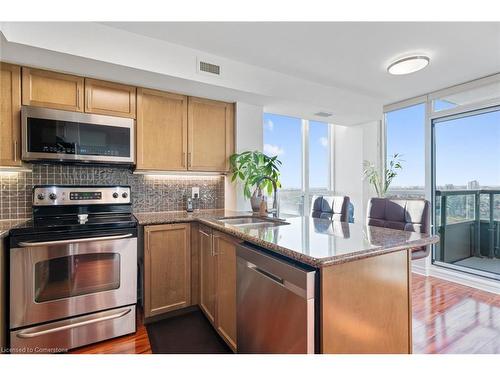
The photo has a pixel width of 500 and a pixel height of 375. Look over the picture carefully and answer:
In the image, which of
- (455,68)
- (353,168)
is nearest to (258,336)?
(455,68)

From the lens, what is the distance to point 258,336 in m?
1.47

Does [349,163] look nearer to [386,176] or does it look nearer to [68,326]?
[386,176]

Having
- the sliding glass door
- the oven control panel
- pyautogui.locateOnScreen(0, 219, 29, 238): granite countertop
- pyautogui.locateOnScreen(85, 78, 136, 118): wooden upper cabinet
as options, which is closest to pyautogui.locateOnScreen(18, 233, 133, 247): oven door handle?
pyautogui.locateOnScreen(0, 219, 29, 238): granite countertop

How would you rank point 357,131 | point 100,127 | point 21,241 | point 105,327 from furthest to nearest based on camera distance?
1. point 357,131
2. point 100,127
3. point 105,327
4. point 21,241

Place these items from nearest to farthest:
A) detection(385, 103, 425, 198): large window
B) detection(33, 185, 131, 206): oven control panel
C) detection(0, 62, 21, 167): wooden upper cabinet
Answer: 1. detection(0, 62, 21, 167): wooden upper cabinet
2. detection(33, 185, 131, 206): oven control panel
3. detection(385, 103, 425, 198): large window

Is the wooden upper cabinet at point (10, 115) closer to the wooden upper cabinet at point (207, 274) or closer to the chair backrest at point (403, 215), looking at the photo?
the wooden upper cabinet at point (207, 274)

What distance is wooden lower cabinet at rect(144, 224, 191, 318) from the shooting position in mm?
2316

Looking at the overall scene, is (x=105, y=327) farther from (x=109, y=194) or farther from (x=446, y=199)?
Answer: (x=446, y=199)

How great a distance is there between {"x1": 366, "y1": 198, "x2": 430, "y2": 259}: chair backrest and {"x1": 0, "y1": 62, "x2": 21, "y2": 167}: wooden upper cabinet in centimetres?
321

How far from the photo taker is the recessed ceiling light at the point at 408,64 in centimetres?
255

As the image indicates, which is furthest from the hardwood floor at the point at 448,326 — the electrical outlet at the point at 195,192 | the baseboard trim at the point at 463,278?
the electrical outlet at the point at 195,192

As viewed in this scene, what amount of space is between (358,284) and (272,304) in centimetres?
44

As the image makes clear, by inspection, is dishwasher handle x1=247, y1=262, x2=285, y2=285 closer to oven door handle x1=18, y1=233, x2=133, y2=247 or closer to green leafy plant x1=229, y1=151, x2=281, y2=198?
oven door handle x1=18, y1=233, x2=133, y2=247
